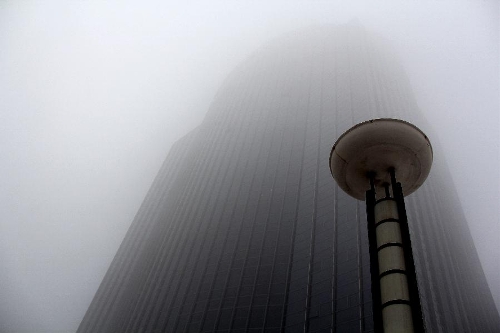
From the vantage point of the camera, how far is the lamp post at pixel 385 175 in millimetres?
8062

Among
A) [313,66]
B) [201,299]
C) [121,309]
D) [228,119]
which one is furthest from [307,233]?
[313,66]

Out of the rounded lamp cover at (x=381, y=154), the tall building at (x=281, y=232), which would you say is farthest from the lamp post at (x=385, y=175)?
the tall building at (x=281, y=232)

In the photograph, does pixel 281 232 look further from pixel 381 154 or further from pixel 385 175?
pixel 381 154

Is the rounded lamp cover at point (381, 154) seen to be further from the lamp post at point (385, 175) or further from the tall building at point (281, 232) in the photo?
the tall building at point (281, 232)

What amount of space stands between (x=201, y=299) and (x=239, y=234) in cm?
1356

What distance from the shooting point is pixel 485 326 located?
236ft

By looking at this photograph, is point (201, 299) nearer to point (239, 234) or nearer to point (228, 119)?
point (239, 234)

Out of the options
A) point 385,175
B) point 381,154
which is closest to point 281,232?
point 385,175

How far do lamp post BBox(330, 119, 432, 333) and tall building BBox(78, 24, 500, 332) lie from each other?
3636 cm

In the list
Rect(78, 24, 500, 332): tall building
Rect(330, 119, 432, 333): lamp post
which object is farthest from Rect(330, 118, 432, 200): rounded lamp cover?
Rect(78, 24, 500, 332): tall building

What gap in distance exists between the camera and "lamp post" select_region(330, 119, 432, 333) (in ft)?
26.5

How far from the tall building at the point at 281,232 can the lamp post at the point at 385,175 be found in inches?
1431

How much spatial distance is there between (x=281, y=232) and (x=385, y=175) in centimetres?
5671

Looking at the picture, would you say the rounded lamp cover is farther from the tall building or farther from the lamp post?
the tall building
